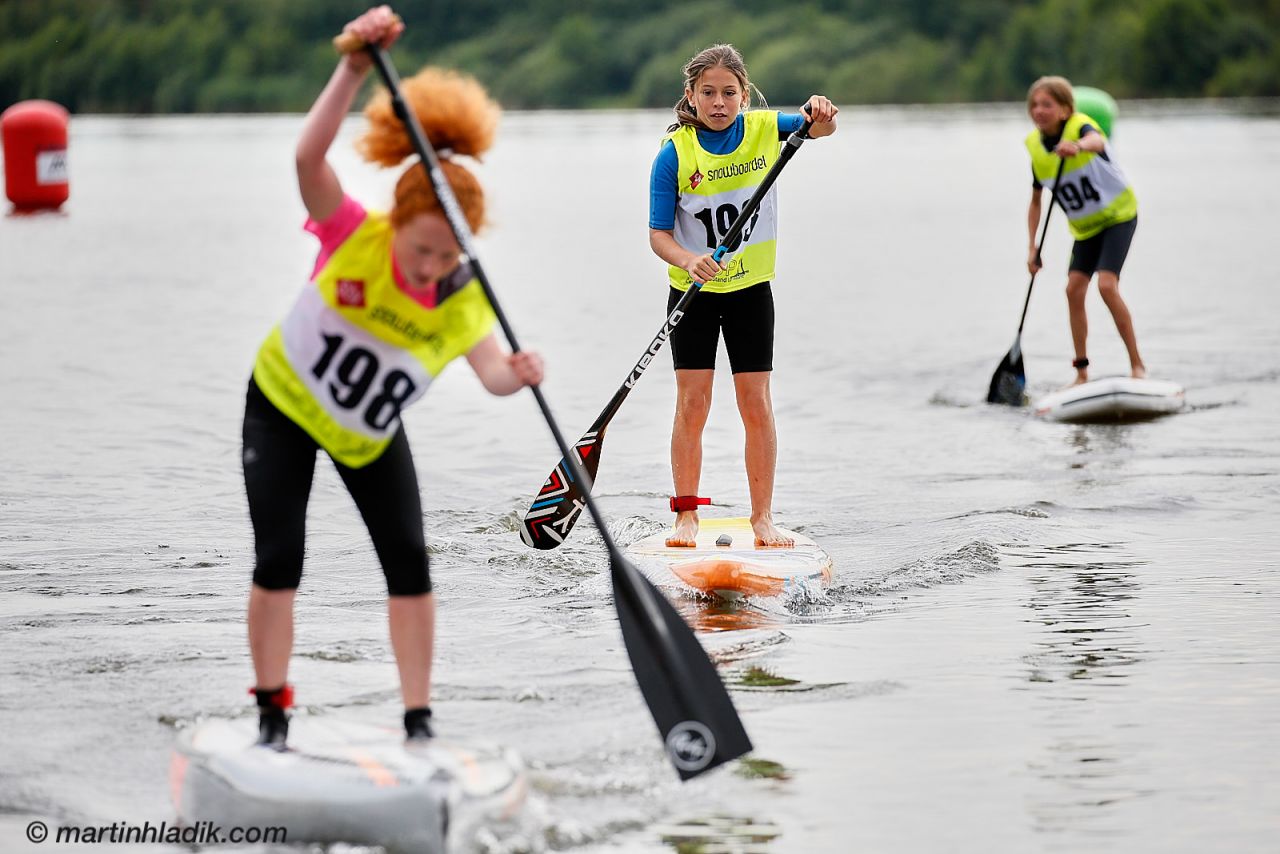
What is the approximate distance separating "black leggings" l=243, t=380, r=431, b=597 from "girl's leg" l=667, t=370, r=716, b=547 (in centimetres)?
252

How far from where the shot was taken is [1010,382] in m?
11.4

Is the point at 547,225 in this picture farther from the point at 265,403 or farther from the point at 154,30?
the point at 154,30

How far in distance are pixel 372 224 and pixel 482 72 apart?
93847mm

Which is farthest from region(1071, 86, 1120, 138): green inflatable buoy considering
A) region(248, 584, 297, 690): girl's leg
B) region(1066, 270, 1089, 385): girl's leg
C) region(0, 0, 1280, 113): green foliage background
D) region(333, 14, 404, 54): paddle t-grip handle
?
region(0, 0, 1280, 113): green foliage background

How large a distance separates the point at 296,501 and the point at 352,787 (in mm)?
696

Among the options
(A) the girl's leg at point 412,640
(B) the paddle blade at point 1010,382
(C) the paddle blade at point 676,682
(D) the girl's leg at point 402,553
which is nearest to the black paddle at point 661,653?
(C) the paddle blade at point 676,682

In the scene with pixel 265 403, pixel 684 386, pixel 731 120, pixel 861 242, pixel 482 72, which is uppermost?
pixel 731 120

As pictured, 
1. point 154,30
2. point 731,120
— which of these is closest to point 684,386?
point 731,120

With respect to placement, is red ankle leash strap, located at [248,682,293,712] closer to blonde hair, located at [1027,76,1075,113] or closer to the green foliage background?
blonde hair, located at [1027,76,1075,113]

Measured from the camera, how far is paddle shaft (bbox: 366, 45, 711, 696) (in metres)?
4.30

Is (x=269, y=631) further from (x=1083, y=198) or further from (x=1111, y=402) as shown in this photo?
(x=1083, y=198)

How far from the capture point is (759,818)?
4504mm

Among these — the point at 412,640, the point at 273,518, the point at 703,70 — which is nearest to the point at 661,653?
the point at 412,640

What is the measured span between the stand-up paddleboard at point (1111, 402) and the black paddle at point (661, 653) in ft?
20.0
